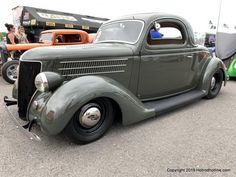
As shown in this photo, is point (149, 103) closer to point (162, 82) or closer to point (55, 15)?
point (162, 82)

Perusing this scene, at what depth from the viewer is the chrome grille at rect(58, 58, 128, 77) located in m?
2.88

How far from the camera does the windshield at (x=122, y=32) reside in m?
3.53

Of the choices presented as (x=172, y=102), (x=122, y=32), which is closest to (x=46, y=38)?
(x=122, y=32)

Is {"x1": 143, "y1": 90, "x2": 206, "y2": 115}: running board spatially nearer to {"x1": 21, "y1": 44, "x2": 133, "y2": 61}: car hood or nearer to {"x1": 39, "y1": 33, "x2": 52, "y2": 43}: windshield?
{"x1": 21, "y1": 44, "x2": 133, "y2": 61}: car hood

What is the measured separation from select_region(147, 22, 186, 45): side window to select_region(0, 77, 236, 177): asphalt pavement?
4.75 feet

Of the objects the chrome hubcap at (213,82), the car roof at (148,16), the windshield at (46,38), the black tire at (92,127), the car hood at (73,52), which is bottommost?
the black tire at (92,127)

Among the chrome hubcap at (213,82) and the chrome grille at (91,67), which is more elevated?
the chrome grille at (91,67)

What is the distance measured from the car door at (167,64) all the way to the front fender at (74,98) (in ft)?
2.36

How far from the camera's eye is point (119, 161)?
2.51m

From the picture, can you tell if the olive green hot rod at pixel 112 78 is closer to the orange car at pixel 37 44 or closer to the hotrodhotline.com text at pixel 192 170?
the hotrodhotline.com text at pixel 192 170

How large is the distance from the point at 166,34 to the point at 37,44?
16.6ft

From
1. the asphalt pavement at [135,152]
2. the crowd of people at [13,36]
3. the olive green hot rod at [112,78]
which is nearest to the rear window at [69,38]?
the crowd of people at [13,36]

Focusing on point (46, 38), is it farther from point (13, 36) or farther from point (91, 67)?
point (91, 67)

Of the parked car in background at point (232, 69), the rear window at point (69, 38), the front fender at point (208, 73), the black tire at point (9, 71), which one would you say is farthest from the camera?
the rear window at point (69, 38)
